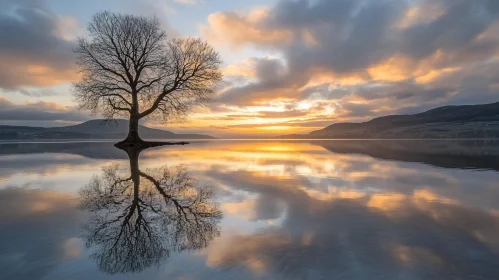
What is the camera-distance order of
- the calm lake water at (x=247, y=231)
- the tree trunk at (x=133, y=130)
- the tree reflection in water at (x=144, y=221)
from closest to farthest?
the calm lake water at (x=247, y=231) < the tree reflection in water at (x=144, y=221) < the tree trunk at (x=133, y=130)

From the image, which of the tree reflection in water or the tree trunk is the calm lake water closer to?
Answer: the tree reflection in water

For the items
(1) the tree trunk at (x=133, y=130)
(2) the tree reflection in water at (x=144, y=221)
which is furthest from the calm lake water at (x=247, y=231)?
(1) the tree trunk at (x=133, y=130)

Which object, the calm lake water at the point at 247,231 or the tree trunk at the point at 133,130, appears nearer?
the calm lake water at the point at 247,231

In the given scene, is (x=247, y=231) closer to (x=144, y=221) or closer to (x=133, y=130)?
(x=144, y=221)

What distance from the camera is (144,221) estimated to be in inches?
233

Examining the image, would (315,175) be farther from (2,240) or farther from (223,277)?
(2,240)

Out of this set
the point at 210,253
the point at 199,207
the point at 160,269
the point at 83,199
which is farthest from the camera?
the point at 83,199

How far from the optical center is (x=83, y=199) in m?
8.08

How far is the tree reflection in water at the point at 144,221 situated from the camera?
4.34 meters

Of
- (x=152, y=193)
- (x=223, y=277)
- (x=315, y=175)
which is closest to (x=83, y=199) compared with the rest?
(x=152, y=193)

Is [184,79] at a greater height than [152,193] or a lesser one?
greater

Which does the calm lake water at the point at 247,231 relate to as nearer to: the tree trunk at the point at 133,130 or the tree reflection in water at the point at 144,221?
the tree reflection in water at the point at 144,221

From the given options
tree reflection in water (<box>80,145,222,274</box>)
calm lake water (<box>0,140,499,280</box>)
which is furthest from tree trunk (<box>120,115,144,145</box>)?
tree reflection in water (<box>80,145,222,274</box>)

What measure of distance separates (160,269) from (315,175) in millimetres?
10183
